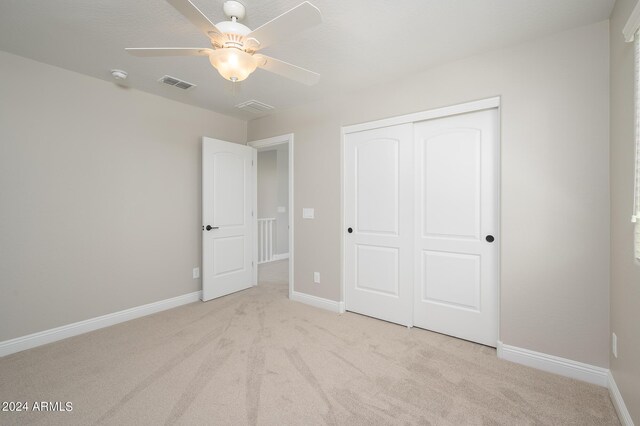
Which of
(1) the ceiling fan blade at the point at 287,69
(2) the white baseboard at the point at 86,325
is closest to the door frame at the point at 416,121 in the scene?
(1) the ceiling fan blade at the point at 287,69

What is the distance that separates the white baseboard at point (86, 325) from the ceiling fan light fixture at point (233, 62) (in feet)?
9.05

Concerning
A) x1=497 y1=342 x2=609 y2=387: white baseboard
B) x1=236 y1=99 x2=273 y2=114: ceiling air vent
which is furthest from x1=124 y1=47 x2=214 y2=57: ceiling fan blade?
x1=497 y1=342 x2=609 y2=387: white baseboard

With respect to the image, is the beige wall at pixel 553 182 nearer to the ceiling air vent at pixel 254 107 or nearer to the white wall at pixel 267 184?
the ceiling air vent at pixel 254 107

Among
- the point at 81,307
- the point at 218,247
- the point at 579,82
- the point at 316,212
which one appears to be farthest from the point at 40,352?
the point at 579,82

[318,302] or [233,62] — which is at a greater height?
[233,62]

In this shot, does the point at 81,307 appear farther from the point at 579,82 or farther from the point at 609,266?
the point at 579,82

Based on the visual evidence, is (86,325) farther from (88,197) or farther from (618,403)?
(618,403)

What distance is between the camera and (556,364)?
6.86 ft

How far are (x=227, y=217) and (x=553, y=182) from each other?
344 centimetres

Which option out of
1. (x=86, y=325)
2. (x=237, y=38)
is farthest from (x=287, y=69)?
(x=86, y=325)

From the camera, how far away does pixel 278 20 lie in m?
1.33

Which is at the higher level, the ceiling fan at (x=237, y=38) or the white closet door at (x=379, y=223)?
the ceiling fan at (x=237, y=38)

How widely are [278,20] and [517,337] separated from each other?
8.83ft

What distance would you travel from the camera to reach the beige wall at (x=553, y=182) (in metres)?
1.96
